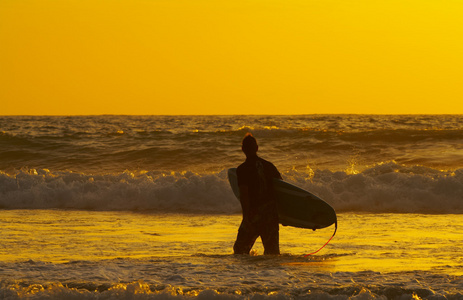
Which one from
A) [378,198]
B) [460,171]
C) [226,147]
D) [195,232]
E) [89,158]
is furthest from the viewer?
[226,147]

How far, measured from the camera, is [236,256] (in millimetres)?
8086

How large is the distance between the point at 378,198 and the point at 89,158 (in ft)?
37.9

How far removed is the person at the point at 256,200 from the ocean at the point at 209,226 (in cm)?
26

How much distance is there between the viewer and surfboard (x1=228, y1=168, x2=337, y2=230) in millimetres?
8672

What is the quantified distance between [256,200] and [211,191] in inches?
317

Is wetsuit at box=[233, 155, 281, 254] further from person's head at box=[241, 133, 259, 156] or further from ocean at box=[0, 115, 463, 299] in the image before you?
ocean at box=[0, 115, 463, 299]

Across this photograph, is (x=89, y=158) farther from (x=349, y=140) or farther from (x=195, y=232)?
(x=195, y=232)

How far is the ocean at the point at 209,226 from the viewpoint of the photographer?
643 cm

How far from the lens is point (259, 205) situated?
795 centimetres

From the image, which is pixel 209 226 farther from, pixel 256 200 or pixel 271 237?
pixel 256 200

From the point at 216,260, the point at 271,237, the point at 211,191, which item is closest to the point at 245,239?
the point at 271,237

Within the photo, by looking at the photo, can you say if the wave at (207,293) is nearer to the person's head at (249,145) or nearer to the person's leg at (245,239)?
the person's leg at (245,239)

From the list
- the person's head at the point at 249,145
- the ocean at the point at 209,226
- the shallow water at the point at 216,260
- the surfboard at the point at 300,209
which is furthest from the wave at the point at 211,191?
the person's head at the point at 249,145

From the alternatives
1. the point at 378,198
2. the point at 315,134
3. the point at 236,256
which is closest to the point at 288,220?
the point at 236,256
